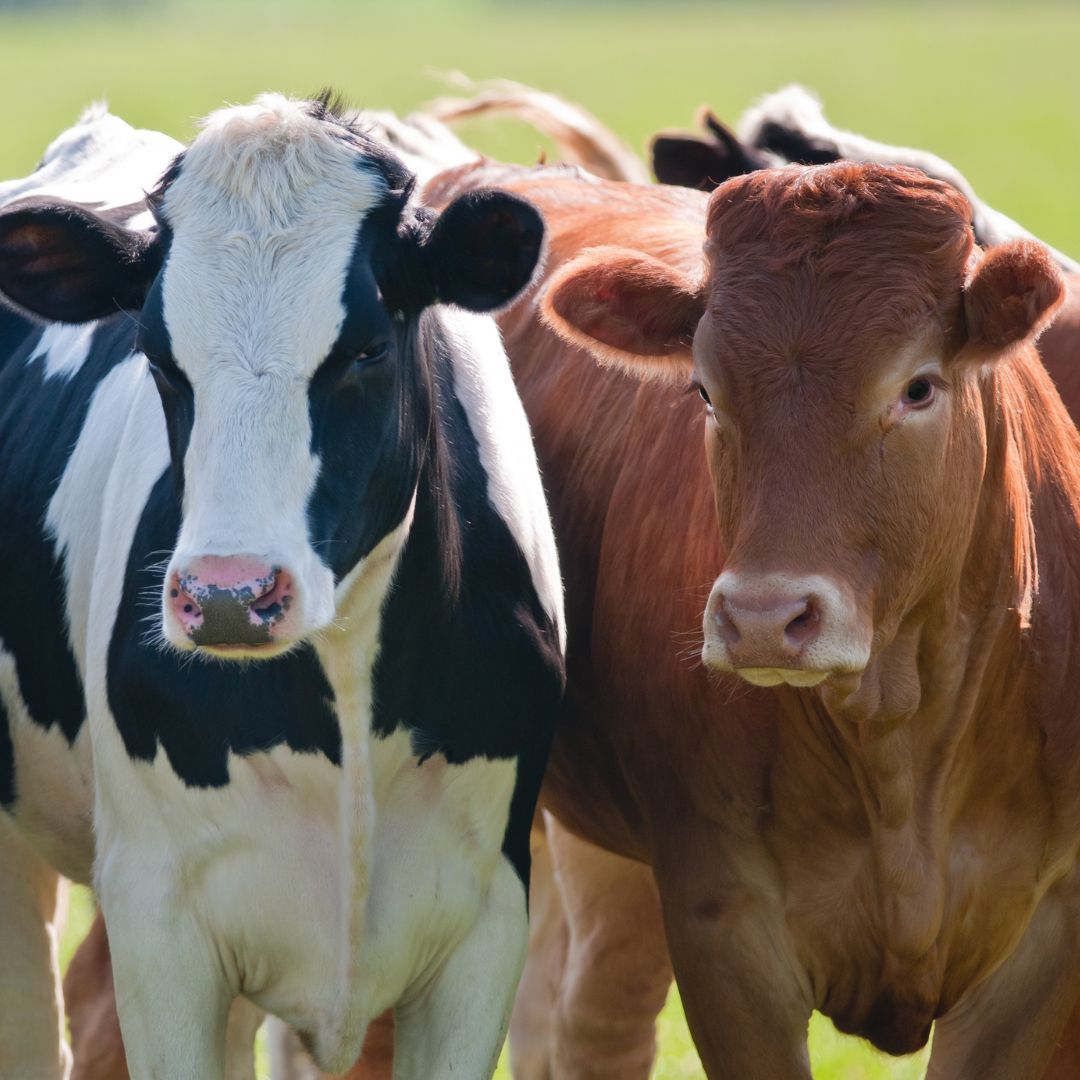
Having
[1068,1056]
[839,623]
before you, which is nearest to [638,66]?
[1068,1056]

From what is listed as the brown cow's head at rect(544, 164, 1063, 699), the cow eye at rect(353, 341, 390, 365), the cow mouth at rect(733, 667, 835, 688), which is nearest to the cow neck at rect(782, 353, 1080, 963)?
the brown cow's head at rect(544, 164, 1063, 699)

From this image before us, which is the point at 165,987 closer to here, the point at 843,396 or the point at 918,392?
the point at 843,396

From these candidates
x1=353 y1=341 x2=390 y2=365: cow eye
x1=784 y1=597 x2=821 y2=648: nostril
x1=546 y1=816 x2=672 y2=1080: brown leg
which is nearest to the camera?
x1=784 y1=597 x2=821 y2=648: nostril

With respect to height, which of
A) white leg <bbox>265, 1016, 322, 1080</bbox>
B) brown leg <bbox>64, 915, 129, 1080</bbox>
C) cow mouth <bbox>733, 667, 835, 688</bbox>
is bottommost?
white leg <bbox>265, 1016, 322, 1080</bbox>

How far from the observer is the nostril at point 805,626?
3795mm

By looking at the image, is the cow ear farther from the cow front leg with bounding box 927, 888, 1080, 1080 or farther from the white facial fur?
the cow front leg with bounding box 927, 888, 1080, 1080

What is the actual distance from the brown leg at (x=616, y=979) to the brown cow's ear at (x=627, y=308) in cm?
200

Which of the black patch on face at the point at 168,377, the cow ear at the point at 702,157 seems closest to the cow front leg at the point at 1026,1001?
the black patch on face at the point at 168,377

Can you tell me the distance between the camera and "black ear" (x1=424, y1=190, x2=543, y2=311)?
4141mm

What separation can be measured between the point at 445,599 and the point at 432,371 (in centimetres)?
47

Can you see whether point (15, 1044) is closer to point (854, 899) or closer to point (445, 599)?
point (445, 599)

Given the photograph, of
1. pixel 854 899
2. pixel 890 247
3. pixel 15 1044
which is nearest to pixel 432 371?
pixel 890 247

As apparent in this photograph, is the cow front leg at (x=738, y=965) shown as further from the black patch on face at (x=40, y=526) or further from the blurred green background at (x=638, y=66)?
the blurred green background at (x=638, y=66)

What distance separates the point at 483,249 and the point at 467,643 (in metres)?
0.79
